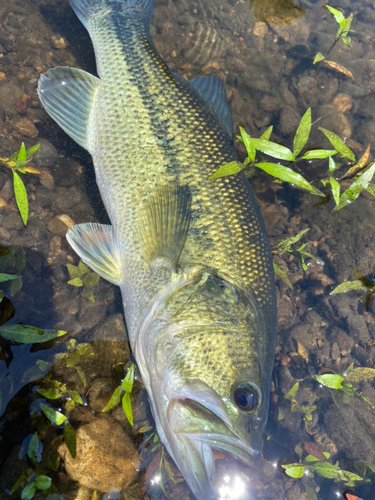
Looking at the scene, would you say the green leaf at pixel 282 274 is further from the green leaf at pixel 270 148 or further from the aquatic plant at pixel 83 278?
the aquatic plant at pixel 83 278

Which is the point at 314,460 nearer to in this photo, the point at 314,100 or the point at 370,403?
the point at 370,403

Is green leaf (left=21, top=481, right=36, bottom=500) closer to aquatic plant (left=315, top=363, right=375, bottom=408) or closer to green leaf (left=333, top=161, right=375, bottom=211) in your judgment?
aquatic plant (left=315, top=363, right=375, bottom=408)

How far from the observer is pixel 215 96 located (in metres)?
3.29

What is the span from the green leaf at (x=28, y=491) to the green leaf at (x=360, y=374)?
10.1 ft

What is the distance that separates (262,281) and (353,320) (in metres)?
1.83

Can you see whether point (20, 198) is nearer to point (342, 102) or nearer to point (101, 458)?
point (101, 458)

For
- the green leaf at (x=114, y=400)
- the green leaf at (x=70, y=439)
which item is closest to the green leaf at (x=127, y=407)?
the green leaf at (x=114, y=400)

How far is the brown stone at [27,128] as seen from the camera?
354cm

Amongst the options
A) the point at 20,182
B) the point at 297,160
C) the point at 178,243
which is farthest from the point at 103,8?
the point at 178,243

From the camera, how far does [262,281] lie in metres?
2.54

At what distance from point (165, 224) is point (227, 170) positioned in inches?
28.9

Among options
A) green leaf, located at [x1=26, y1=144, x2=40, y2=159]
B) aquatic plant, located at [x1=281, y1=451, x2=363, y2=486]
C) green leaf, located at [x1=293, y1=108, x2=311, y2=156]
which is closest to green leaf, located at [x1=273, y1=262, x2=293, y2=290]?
green leaf, located at [x1=293, y1=108, x2=311, y2=156]

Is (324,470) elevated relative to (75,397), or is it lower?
lower

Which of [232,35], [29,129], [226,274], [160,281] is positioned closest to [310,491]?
[226,274]
